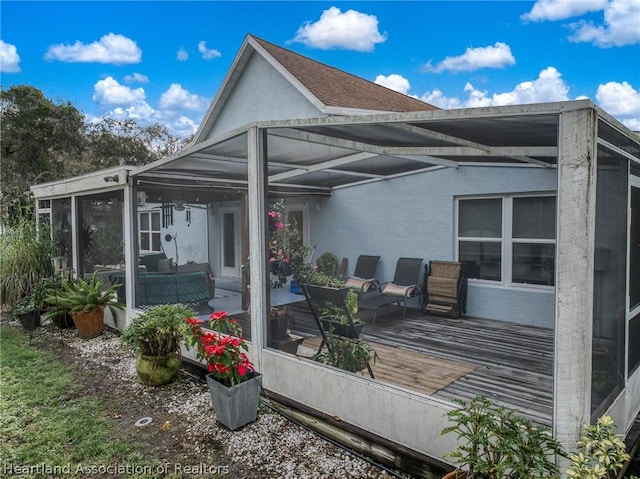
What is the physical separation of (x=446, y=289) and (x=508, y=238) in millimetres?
1212

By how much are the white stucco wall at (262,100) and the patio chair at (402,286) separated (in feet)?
13.8

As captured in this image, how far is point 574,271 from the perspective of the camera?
6.45ft

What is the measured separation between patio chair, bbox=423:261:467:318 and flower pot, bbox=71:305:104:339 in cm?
508

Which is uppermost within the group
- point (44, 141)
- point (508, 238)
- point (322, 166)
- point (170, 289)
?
point (44, 141)

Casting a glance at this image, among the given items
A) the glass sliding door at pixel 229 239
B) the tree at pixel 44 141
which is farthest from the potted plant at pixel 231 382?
the tree at pixel 44 141

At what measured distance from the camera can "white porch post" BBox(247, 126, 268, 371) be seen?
145 inches

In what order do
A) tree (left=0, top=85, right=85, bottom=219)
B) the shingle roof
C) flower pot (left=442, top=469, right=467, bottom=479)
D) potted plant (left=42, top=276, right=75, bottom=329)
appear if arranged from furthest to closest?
tree (left=0, top=85, right=85, bottom=219) < the shingle roof < potted plant (left=42, top=276, right=75, bottom=329) < flower pot (left=442, top=469, right=467, bottom=479)

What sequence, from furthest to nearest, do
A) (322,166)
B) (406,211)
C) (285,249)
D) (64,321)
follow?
(406,211), (64,321), (322,166), (285,249)

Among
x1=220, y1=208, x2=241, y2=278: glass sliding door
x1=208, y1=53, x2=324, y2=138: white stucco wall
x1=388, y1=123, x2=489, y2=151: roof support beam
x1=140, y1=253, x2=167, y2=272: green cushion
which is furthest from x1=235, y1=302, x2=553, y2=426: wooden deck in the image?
x1=208, y1=53, x2=324, y2=138: white stucco wall

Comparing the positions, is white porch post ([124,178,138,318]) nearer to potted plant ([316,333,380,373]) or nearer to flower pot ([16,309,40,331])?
flower pot ([16,309,40,331])

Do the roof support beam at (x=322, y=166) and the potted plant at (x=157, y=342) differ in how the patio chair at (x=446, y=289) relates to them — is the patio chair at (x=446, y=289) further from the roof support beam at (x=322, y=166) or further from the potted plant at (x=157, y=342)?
the potted plant at (x=157, y=342)

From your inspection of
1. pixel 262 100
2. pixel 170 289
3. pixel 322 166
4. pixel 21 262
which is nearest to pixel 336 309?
pixel 322 166

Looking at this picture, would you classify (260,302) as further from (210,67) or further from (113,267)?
(210,67)

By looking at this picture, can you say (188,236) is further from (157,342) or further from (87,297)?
(157,342)
